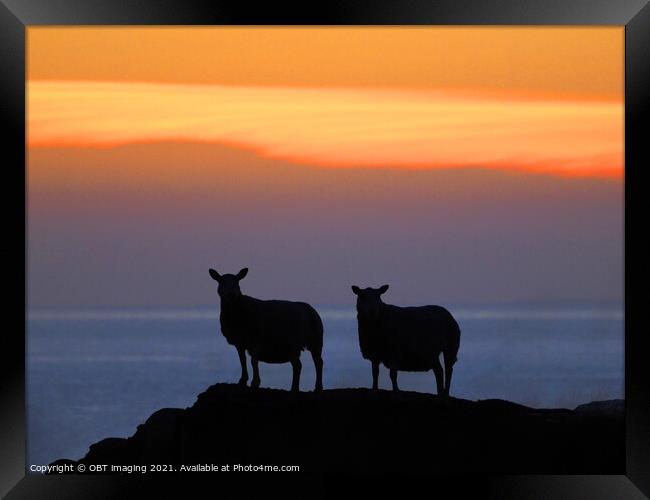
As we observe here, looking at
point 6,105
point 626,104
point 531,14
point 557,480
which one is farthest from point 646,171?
point 6,105

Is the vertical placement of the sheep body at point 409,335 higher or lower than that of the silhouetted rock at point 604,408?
higher

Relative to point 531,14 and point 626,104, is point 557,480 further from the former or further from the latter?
point 531,14

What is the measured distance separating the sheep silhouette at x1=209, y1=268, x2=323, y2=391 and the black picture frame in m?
3.02

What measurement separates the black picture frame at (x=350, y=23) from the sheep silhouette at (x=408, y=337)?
3180 millimetres

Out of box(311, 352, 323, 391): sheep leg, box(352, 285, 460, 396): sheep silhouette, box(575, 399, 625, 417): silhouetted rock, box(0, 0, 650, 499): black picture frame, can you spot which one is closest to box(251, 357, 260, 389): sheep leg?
box(311, 352, 323, 391): sheep leg

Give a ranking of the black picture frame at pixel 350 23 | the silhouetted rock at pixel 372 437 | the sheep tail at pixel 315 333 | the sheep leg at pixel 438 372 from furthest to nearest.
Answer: the sheep leg at pixel 438 372
the sheep tail at pixel 315 333
the silhouetted rock at pixel 372 437
the black picture frame at pixel 350 23

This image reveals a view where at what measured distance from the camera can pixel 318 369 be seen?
1507 centimetres

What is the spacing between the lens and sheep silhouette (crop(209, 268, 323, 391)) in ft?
49.1

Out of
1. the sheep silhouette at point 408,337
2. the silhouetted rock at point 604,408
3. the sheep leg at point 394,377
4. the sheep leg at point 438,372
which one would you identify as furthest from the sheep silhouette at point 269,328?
the silhouetted rock at point 604,408

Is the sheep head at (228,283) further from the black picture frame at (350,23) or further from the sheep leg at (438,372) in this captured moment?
the black picture frame at (350,23)

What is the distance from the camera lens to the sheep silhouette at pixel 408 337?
15.2m

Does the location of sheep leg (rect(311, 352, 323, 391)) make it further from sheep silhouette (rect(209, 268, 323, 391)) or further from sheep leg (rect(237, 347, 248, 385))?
sheep leg (rect(237, 347, 248, 385))

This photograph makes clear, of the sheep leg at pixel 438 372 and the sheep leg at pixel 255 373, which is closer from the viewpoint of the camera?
the sheep leg at pixel 255 373

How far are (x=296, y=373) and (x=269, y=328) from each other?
25.0 inches
